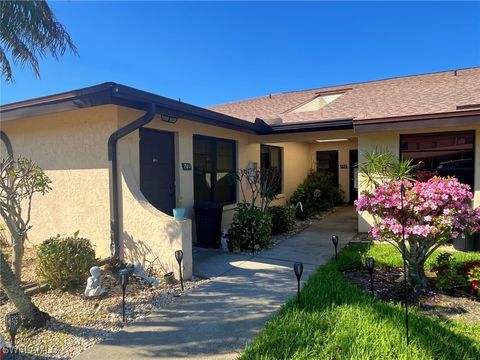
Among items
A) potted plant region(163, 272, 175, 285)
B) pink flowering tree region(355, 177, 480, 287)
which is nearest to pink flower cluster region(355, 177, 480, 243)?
pink flowering tree region(355, 177, 480, 287)

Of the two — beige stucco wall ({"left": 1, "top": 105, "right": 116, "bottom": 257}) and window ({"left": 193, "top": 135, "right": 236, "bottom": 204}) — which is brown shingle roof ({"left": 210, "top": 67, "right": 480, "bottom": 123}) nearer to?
window ({"left": 193, "top": 135, "right": 236, "bottom": 204})

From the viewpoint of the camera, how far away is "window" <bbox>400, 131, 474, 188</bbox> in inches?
270

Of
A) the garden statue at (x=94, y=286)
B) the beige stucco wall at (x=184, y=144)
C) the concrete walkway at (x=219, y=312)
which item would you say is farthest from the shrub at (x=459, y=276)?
the beige stucco wall at (x=184, y=144)

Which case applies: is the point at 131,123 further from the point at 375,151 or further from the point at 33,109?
the point at 375,151

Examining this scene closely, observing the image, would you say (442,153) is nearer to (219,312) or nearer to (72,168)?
(219,312)

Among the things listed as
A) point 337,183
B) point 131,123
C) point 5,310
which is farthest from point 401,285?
point 337,183

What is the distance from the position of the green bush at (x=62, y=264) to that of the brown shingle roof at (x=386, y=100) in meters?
6.39

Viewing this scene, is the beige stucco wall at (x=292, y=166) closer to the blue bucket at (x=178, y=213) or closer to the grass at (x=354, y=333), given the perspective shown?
the blue bucket at (x=178, y=213)

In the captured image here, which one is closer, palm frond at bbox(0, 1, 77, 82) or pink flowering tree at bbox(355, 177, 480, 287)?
pink flowering tree at bbox(355, 177, 480, 287)

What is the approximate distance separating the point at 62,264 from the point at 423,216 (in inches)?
205

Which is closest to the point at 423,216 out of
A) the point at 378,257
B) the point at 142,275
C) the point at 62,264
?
the point at 378,257

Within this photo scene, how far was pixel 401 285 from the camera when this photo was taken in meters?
4.43

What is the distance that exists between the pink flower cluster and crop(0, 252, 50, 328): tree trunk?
445 cm

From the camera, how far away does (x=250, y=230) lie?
21.9 ft
